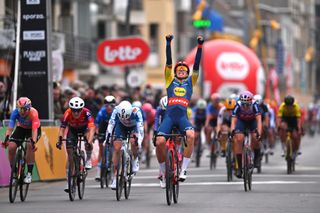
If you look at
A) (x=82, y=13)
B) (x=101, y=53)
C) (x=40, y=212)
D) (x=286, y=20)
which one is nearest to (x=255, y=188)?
(x=40, y=212)

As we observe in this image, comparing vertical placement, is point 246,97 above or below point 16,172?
above

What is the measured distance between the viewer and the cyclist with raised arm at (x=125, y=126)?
19766 millimetres

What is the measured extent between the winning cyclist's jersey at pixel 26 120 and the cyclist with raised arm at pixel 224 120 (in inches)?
264

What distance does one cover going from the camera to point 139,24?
229 ft

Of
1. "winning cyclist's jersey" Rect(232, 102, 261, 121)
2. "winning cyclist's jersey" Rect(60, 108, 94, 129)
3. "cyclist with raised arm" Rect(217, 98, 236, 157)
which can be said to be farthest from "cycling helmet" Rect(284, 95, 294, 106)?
"winning cyclist's jersey" Rect(60, 108, 94, 129)

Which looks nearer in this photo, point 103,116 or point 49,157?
point 103,116

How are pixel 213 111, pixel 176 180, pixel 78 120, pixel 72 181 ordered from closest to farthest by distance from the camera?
1. pixel 176 180
2. pixel 72 181
3. pixel 78 120
4. pixel 213 111

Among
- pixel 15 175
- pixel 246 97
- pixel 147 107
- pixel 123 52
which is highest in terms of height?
pixel 123 52

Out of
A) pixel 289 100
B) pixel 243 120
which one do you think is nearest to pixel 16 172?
pixel 243 120

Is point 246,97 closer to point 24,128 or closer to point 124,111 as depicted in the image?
point 124,111

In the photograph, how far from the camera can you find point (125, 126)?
20.2 m

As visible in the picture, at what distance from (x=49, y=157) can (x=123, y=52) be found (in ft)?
42.9

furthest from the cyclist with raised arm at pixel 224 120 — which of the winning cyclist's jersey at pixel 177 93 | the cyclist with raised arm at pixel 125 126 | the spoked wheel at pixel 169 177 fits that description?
the spoked wheel at pixel 169 177

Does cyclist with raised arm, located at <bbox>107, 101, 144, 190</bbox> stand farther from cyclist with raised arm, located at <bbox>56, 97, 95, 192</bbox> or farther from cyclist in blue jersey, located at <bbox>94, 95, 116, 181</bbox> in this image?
cyclist in blue jersey, located at <bbox>94, 95, 116, 181</bbox>
